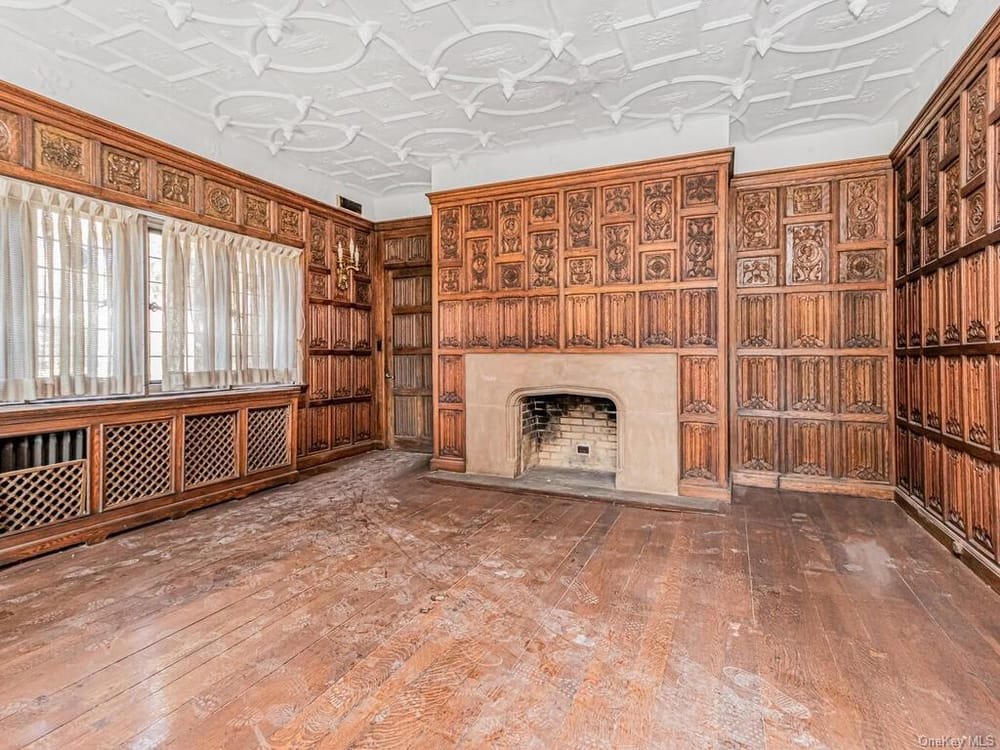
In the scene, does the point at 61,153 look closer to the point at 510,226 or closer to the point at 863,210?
the point at 510,226

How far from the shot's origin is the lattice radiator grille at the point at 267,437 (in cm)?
442

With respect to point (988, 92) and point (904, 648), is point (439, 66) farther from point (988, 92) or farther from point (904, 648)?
point (904, 648)

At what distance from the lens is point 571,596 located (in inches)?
97.6

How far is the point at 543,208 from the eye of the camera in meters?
4.67

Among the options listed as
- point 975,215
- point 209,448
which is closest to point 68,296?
point 209,448

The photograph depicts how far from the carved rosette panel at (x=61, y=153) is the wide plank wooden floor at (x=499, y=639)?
2.55 m

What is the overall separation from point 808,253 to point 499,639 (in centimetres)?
433

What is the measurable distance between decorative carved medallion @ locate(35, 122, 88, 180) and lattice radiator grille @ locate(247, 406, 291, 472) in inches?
84.0

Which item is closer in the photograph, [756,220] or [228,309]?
[228,309]

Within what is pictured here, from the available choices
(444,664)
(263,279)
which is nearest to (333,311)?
(263,279)

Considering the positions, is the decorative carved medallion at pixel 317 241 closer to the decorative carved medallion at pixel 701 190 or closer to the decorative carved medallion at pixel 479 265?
the decorative carved medallion at pixel 479 265

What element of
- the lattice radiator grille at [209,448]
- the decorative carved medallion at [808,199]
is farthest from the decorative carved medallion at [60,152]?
the decorative carved medallion at [808,199]

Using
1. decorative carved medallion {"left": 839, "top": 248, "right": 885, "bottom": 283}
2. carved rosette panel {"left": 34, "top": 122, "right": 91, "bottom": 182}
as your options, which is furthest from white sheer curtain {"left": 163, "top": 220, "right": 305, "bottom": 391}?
decorative carved medallion {"left": 839, "top": 248, "right": 885, "bottom": 283}

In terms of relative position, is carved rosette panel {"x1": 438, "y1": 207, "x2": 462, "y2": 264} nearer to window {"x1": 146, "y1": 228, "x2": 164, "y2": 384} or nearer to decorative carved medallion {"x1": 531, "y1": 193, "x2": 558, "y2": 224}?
decorative carved medallion {"x1": 531, "y1": 193, "x2": 558, "y2": 224}
